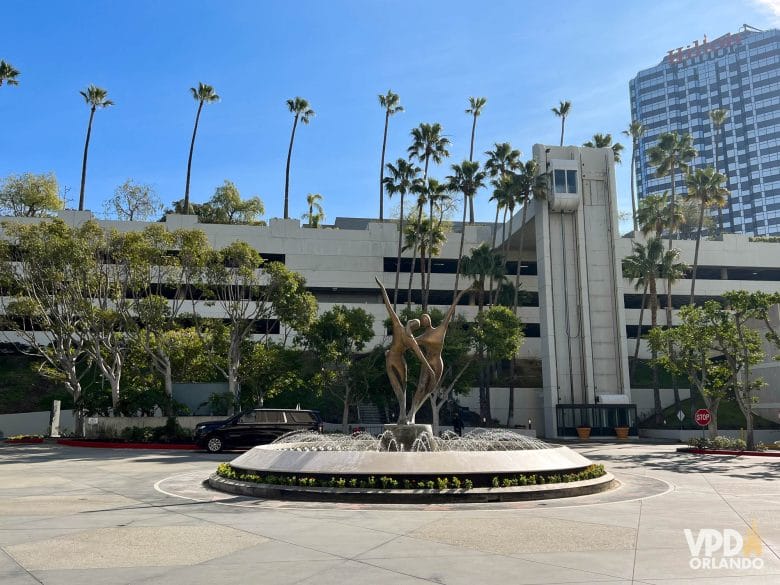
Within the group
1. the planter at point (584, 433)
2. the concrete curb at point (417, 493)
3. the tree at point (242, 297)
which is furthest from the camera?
the planter at point (584, 433)

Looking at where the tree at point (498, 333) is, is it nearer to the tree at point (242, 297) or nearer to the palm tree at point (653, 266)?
the tree at point (242, 297)

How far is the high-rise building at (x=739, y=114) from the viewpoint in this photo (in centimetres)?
16812

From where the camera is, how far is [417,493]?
13.0 meters

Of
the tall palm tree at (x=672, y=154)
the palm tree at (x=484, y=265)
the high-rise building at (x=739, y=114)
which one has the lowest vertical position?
the palm tree at (x=484, y=265)

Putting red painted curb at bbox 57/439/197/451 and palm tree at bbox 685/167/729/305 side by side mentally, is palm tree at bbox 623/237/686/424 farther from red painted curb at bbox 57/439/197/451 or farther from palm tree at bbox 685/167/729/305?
red painted curb at bbox 57/439/197/451

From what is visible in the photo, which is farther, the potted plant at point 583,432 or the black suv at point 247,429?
the potted plant at point 583,432

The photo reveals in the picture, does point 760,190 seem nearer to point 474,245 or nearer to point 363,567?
point 474,245

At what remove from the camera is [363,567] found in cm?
753

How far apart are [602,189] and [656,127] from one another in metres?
171

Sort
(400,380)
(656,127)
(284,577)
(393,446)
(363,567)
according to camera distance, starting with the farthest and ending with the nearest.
A: (656,127)
(400,380)
(393,446)
(363,567)
(284,577)

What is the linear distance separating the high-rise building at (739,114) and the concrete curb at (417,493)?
166835mm

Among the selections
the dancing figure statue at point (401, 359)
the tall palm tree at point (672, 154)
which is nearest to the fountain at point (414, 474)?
the dancing figure statue at point (401, 359)

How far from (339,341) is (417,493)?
1007 inches

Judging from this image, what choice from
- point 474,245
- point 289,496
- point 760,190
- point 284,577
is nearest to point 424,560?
point 284,577
